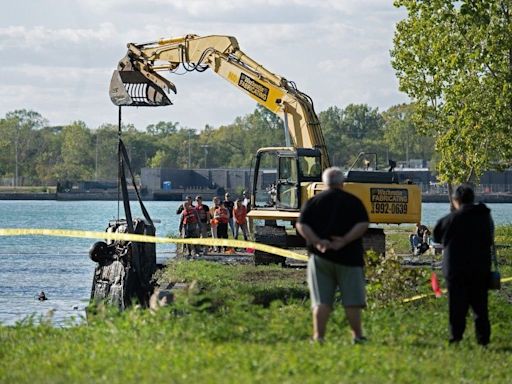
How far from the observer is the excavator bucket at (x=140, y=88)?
30312mm

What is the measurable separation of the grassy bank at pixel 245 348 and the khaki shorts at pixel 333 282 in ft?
1.43

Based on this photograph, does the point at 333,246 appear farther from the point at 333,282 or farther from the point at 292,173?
the point at 292,173

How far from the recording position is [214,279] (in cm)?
2548

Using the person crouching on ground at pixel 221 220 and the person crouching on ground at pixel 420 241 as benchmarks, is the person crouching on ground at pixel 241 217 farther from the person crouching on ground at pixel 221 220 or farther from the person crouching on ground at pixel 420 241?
the person crouching on ground at pixel 420 241

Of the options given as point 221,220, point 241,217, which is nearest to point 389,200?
point 221,220

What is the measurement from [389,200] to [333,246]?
16.2 meters

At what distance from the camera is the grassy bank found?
12.4 m

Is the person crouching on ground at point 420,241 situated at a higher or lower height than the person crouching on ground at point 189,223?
lower

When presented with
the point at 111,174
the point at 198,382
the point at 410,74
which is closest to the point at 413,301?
the point at 198,382

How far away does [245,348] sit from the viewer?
1368cm

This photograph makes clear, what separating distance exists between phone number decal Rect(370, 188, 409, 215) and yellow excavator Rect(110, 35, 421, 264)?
20mm

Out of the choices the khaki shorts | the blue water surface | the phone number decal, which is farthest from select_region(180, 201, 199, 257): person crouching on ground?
the khaki shorts

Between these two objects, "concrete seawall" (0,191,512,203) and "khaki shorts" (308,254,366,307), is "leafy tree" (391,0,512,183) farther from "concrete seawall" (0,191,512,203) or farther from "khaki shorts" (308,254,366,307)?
"concrete seawall" (0,191,512,203)

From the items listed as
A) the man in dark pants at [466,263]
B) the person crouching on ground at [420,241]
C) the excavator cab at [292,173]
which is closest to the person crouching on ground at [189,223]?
the excavator cab at [292,173]
